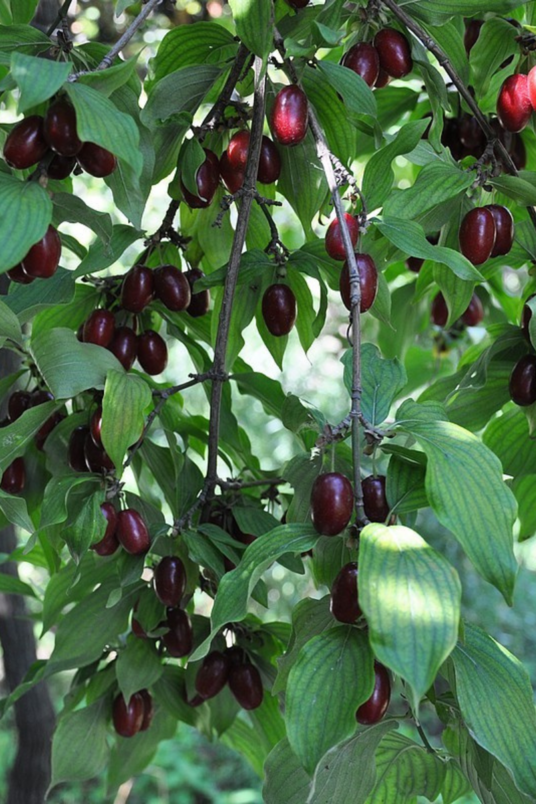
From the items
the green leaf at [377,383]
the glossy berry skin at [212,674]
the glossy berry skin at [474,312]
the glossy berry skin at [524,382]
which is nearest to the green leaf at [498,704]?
the green leaf at [377,383]

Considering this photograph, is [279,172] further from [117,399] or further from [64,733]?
[64,733]

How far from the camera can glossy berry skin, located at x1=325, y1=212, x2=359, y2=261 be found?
0.83 meters

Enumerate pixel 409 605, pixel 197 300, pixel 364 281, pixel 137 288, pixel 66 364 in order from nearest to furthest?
pixel 409 605, pixel 364 281, pixel 66 364, pixel 137 288, pixel 197 300

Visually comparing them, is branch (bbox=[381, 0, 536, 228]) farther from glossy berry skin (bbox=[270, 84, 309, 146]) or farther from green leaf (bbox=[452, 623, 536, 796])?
green leaf (bbox=[452, 623, 536, 796])

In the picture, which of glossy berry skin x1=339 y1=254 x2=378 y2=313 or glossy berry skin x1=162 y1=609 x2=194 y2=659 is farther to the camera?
glossy berry skin x1=162 y1=609 x2=194 y2=659

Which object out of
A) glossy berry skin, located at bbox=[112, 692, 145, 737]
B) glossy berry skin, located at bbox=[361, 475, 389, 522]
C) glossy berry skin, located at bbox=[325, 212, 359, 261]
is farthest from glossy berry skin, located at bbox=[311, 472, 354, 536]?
glossy berry skin, located at bbox=[112, 692, 145, 737]

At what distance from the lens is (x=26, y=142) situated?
0.71 metres

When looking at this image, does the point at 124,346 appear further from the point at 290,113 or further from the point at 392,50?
the point at 392,50

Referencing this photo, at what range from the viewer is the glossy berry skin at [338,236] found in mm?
828

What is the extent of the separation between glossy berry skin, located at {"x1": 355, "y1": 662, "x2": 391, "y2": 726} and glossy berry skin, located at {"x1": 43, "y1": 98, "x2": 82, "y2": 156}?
475 mm

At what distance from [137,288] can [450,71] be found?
0.43 metres

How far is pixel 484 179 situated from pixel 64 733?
0.89 meters

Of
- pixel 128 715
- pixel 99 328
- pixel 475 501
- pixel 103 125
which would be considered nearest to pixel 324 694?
pixel 475 501

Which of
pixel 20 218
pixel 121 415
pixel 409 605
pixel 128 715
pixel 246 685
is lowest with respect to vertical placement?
pixel 128 715
